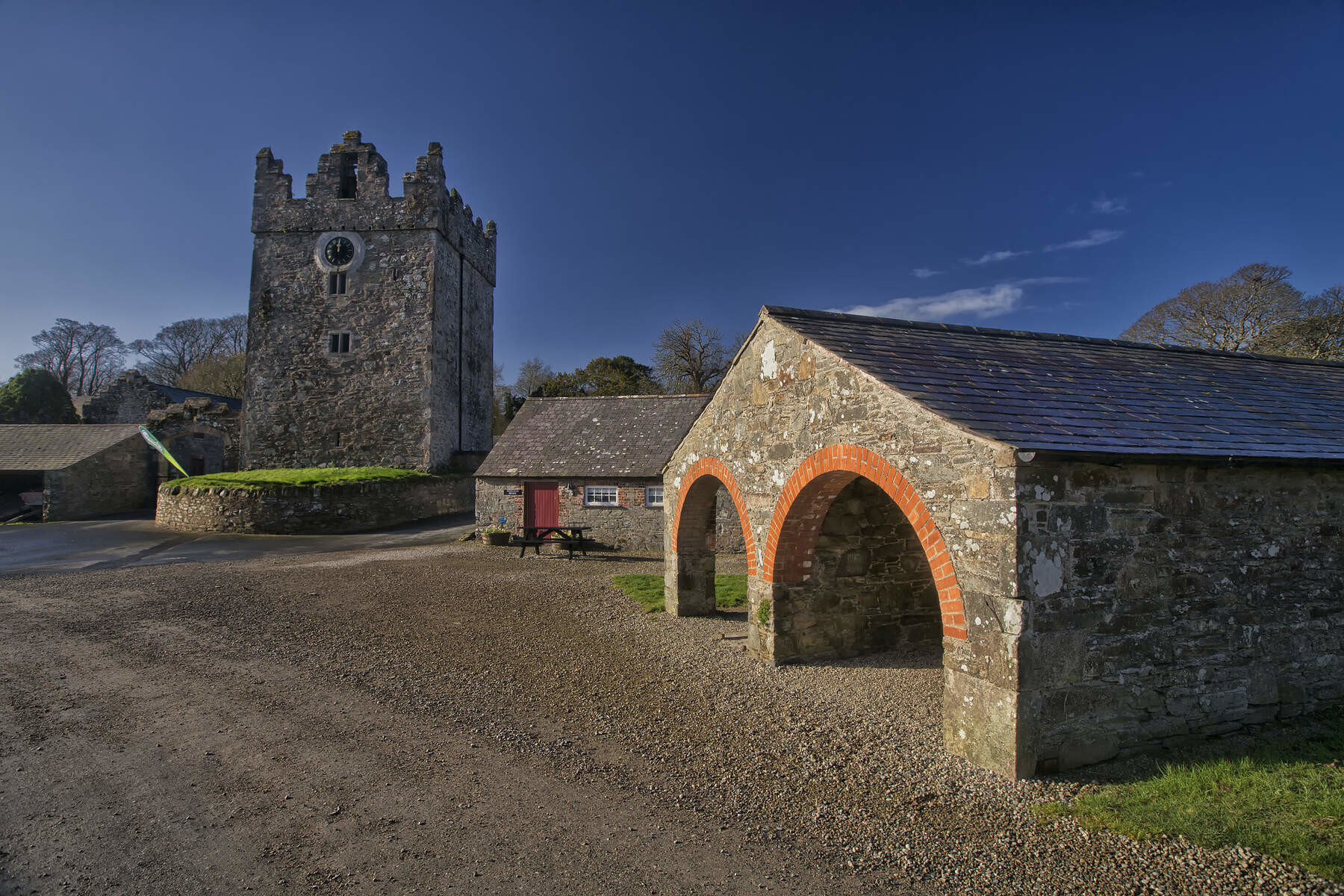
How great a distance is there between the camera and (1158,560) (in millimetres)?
5133

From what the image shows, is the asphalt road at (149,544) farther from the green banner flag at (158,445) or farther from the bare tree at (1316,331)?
the bare tree at (1316,331)

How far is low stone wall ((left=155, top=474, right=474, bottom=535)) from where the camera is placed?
20.3 m

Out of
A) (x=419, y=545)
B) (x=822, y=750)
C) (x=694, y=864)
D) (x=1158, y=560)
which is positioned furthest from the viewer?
(x=419, y=545)

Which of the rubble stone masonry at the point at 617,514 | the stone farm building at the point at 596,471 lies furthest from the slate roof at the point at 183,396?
the rubble stone masonry at the point at 617,514

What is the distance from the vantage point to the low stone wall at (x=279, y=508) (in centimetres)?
2033

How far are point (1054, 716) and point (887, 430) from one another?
8.34ft

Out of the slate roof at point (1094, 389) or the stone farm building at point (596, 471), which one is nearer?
the slate roof at point (1094, 389)

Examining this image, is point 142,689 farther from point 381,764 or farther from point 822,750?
point 822,750

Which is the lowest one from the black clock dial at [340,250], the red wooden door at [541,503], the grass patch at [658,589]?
the grass patch at [658,589]

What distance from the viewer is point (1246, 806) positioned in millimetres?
4344

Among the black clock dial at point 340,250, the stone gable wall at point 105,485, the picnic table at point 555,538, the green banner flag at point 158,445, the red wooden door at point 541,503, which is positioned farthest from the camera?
the black clock dial at point 340,250

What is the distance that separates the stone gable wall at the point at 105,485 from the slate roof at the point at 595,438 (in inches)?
673

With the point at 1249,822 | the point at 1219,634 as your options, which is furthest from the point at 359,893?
the point at 1219,634

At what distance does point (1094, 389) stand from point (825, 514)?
2964mm
